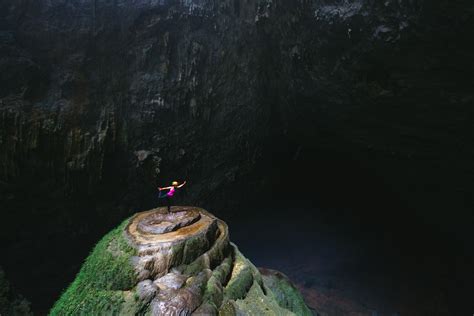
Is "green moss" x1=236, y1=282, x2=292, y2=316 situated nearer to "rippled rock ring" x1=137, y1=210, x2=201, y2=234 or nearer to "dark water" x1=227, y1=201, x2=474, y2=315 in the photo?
"rippled rock ring" x1=137, y1=210, x2=201, y2=234

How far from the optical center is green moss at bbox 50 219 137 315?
558cm

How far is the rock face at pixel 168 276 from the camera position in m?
5.38

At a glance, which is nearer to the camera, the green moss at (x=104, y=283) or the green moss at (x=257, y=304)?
the green moss at (x=104, y=283)

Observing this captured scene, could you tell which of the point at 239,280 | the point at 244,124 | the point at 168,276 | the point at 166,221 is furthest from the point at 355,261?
the point at 168,276

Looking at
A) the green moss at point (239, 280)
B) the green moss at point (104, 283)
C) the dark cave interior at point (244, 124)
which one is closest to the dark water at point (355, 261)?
the dark cave interior at point (244, 124)

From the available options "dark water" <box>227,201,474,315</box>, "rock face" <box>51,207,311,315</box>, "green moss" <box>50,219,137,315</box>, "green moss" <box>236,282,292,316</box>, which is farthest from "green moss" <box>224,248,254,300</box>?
"dark water" <box>227,201,474,315</box>

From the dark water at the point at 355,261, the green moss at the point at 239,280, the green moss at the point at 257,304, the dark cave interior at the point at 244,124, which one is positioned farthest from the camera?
the dark water at the point at 355,261

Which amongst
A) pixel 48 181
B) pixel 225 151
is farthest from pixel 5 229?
pixel 225 151

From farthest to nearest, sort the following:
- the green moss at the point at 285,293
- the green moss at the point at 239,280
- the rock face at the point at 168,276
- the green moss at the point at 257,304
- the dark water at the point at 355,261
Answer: the dark water at the point at 355,261
the green moss at the point at 285,293
the green moss at the point at 239,280
the green moss at the point at 257,304
the rock face at the point at 168,276

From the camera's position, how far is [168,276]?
5801 millimetres

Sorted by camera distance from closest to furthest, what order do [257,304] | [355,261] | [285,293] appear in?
[257,304] < [285,293] < [355,261]

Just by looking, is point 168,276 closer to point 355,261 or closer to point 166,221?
point 166,221

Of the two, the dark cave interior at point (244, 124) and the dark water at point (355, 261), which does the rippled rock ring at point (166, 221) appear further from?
the dark water at point (355, 261)

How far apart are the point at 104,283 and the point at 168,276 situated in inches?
52.9
